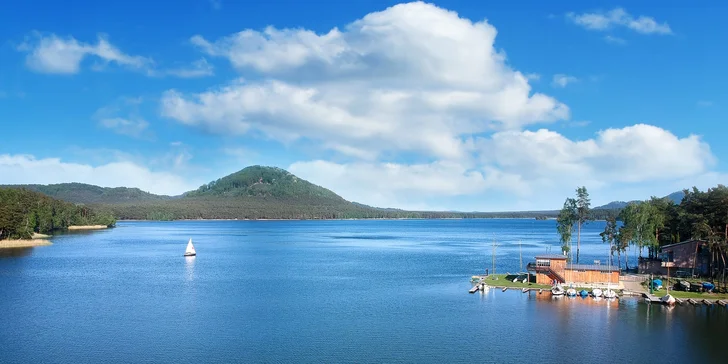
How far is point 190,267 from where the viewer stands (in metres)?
102

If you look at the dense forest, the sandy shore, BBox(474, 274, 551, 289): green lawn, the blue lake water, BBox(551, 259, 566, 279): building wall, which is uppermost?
the dense forest

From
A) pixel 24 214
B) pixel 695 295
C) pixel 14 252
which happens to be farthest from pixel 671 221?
pixel 24 214

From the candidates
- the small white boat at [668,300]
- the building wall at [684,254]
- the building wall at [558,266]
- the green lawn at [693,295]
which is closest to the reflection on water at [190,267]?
the building wall at [558,266]

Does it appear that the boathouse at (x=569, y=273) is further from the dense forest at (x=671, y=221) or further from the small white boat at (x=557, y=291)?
the dense forest at (x=671, y=221)

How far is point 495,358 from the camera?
43406mm

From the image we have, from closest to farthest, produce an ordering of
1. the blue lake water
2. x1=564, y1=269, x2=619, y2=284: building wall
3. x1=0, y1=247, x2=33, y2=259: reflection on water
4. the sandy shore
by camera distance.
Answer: the blue lake water, x1=564, y1=269, x2=619, y2=284: building wall, x1=0, y1=247, x2=33, y2=259: reflection on water, the sandy shore

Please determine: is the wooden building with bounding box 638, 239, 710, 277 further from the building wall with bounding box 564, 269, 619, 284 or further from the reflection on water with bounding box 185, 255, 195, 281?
the reflection on water with bounding box 185, 255, 195, 281

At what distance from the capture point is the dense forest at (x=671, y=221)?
239 ft

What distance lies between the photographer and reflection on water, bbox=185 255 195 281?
87.2 m

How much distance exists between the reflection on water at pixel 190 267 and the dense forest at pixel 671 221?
60405 mm

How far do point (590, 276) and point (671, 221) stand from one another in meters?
30.0

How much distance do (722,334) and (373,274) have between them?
169 ft

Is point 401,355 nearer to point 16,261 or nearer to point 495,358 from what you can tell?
point 495,358

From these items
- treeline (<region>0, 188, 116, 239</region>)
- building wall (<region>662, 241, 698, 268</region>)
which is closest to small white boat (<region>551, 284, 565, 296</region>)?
building wall (<region>662, 241, 698, 268</region>)
